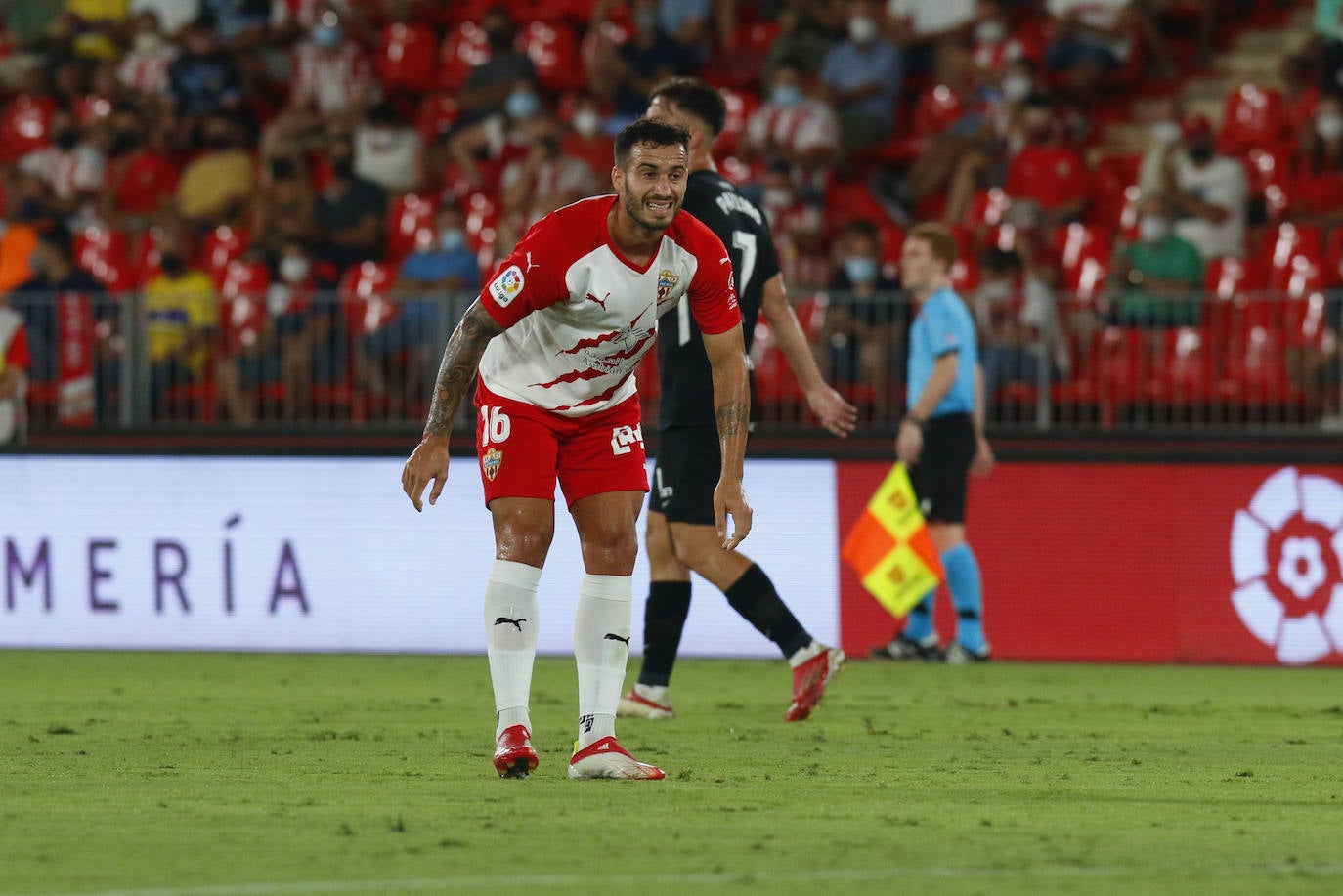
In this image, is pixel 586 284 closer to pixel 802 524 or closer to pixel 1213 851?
pixel 1213 851

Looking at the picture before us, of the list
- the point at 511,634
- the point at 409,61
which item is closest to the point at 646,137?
the point at 511,634

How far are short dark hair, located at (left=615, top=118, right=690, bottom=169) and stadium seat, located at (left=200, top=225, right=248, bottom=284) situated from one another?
35.2 ft

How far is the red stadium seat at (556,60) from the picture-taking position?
18797mm

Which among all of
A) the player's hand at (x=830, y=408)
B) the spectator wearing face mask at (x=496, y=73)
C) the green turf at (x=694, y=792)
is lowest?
the green turf at (x=694, y=792)

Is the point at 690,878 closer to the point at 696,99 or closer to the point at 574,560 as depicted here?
the point at 696,99

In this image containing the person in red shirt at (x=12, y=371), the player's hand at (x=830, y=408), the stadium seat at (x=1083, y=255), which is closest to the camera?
the player's hand at (x=830, y=408)

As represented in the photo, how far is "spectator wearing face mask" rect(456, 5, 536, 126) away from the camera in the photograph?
60.2 ft

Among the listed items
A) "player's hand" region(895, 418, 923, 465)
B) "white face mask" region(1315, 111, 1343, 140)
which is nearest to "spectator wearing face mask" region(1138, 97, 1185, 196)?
"white face mask" region(1315, 111, 1343, 140)

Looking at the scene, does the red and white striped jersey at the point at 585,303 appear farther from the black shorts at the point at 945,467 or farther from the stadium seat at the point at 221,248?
the stadium seat at the point at 221,248

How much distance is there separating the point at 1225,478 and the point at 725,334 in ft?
19.6

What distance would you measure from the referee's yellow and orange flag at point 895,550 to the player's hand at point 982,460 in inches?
15.2

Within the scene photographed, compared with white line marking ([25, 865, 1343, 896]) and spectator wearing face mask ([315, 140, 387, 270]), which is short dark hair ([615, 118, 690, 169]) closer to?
white line marking ([25, 865, 1343, 896])

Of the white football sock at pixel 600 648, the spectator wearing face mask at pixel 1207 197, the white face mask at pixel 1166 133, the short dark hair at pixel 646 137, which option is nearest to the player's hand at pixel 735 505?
the white football sock at pixel 600 648

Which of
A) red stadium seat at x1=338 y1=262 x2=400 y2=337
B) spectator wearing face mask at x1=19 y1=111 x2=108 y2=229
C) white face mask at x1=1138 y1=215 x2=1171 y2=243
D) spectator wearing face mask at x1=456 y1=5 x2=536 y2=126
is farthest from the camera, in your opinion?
spectator wearing face mask at x1=19 y1=111 x2=108 y2=229
